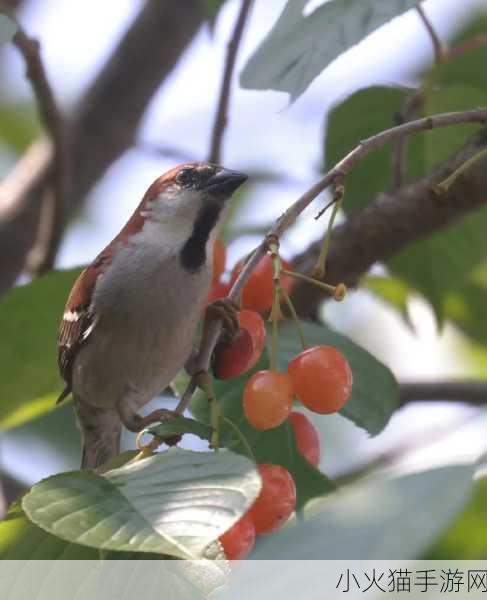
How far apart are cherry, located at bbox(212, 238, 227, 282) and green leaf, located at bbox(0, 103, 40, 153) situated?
313cm

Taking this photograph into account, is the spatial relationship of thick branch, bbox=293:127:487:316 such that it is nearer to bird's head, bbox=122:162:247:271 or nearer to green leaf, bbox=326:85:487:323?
green leaf, bbox=326:85:487:323

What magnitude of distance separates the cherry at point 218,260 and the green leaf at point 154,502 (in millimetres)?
1130

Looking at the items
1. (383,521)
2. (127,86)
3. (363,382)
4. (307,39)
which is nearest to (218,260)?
(363,382)

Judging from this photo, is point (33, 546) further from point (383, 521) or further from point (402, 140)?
point (402, 140)

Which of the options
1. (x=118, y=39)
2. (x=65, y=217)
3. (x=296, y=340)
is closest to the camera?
(x=296, y=340)

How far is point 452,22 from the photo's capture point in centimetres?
430

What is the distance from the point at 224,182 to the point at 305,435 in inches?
46.3

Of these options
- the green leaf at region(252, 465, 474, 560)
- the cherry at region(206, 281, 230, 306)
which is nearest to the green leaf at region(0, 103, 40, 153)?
the cherry at region(206, 281, 230, 306)

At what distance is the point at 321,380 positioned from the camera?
1892mm

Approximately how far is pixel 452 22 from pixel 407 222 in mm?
1620

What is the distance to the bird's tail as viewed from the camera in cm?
332

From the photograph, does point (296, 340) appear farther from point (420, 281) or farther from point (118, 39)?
point (118, 39)

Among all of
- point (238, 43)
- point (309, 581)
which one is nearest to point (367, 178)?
point (238, 43)

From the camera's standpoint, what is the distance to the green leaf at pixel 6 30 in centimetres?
181
